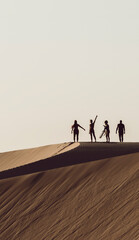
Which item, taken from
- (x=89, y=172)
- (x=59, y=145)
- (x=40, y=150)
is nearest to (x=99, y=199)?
(x=89, y=172)

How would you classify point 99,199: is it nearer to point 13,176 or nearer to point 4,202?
point 4,202

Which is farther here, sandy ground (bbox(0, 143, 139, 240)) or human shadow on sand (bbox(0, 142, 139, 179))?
human shadow on sand (bbox(0, 142, 139, 179))

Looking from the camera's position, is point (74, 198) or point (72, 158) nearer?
point (74, 198)

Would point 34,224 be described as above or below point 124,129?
below

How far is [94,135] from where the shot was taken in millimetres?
36062

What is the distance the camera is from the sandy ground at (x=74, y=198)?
22766 millimetres

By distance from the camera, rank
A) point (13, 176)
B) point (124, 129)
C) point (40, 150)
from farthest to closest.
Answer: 1. point (40, 150)
2. point (124, 129)
3. point (13, 176)

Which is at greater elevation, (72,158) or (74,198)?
(72,158)

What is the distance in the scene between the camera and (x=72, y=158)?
1221 inches

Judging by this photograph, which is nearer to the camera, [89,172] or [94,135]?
[89,172]

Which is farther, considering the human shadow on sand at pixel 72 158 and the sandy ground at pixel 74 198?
the human shadow on sand at pixel 72 158

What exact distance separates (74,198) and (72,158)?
5.58 meters

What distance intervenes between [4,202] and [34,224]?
3.04 metres

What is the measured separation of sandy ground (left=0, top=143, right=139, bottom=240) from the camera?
22766 mm
